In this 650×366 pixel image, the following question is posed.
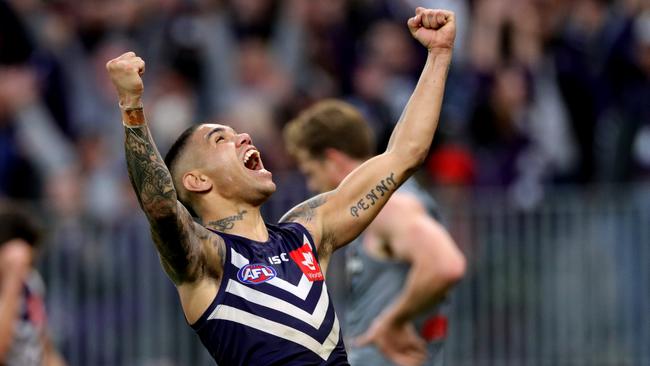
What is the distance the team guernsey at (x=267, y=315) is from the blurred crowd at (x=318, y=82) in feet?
22.2

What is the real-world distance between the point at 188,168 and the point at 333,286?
6355mm

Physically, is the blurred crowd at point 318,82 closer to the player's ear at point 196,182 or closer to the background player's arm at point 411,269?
the background player's arm at point 411,269

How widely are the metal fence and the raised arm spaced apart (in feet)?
19.5

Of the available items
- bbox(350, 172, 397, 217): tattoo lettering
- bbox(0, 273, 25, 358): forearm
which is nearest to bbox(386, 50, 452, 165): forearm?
bbox(350, 172, 397, 217): tattoo lettering

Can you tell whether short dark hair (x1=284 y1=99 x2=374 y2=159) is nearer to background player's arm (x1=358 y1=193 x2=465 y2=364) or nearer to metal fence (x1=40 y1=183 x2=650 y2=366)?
background player's arm (x1=358 y1=193 x2=465 y2=364)

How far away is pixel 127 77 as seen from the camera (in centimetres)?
513

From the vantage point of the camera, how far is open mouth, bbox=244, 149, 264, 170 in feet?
19.6

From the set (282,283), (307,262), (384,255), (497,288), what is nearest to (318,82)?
(497,288)

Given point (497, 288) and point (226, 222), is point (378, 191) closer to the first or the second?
point (226, 222)

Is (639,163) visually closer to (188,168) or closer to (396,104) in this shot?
(396,104)

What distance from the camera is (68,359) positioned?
39.7 ft

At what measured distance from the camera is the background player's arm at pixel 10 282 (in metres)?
8.23

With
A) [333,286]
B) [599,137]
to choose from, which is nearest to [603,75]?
[599,137]

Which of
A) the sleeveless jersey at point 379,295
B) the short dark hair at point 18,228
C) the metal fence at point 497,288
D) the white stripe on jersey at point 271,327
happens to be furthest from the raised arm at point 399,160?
the metal fence at point 497,288
